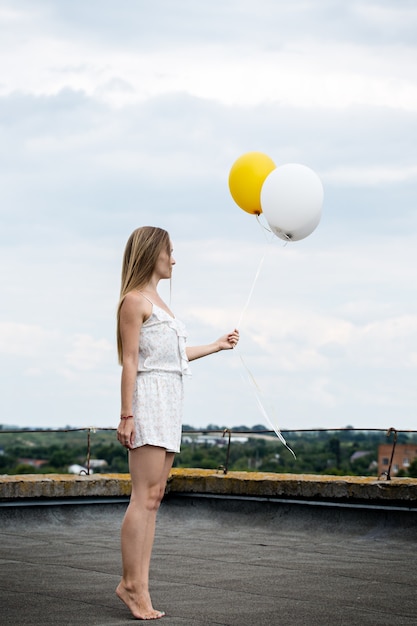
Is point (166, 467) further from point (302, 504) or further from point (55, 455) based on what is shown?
point (55, 455)

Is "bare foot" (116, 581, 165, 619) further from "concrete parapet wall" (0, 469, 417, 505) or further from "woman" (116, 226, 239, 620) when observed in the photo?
"concrete parapet wall" (0, 469, 417, 505)

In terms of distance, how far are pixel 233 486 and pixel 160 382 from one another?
3975 millimetres

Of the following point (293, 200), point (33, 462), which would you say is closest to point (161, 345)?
point (293, 200)

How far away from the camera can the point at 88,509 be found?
8594 mm

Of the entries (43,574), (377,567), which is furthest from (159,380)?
(377,567)

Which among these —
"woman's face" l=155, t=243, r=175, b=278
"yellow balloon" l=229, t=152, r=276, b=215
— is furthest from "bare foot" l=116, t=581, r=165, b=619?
"yellow balloon" l=229, t=152, r=276, b=215

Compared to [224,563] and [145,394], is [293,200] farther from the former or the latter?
[224,563]

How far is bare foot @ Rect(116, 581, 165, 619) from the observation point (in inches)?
187

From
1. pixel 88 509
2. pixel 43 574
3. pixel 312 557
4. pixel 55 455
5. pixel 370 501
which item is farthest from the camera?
pixel 55 455

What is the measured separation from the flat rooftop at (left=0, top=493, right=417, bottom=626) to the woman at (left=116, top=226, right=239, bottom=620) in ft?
0.90

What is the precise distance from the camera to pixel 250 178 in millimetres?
6828

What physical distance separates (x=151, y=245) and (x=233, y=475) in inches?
167

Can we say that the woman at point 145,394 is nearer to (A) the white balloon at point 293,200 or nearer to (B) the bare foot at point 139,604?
(B) the bare foot at point 139,604

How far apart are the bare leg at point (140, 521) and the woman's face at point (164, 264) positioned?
90 centimetres
